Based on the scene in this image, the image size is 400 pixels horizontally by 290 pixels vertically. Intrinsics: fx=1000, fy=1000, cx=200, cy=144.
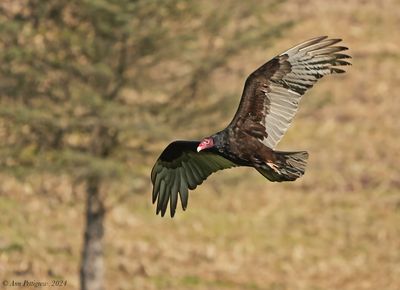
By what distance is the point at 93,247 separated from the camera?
1580 cm

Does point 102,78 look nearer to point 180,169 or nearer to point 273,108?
point 180,169

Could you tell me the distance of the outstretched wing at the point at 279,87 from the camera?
935 cm

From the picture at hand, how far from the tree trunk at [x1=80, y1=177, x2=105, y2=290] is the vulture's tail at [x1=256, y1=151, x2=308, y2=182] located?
6764 mm

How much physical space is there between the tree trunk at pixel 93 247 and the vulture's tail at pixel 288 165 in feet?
22.2

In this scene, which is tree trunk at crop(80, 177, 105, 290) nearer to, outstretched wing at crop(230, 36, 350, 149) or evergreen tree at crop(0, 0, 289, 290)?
evergreen tree at crop(0, 0, 289, 290)

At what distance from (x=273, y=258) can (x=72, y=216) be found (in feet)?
13.4

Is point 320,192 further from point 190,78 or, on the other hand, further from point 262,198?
point 190,78

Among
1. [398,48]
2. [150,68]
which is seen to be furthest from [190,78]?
[398,48]

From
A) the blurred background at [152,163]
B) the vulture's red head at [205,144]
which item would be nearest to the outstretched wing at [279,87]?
the vulture's red head at [205,144]

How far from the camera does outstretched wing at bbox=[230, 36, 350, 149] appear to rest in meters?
9.35

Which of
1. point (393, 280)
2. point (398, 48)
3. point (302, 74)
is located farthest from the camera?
point (398, 48)

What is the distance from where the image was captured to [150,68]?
1525 cm
